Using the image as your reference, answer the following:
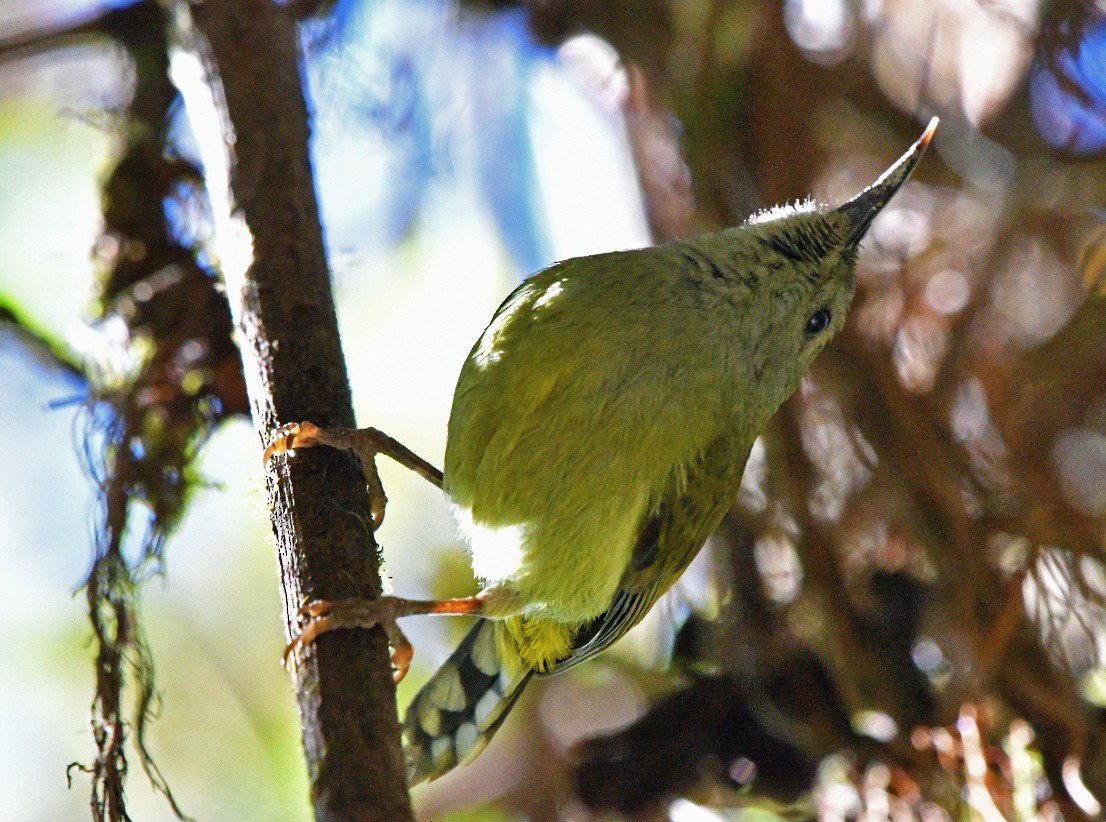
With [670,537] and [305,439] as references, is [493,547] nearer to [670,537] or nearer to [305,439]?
[670,537]

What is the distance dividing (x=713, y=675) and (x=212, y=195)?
7.59ft

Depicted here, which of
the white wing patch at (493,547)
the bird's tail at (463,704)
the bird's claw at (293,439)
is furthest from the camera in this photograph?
the bird's tail at (463,704)

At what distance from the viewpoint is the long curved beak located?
124 inches

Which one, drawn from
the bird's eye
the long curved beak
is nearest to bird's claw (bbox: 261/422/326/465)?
the bird's eye

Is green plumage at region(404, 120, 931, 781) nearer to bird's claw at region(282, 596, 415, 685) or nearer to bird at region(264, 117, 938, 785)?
bird at region(264, 117, 938, 785)

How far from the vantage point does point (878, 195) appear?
3201 mm

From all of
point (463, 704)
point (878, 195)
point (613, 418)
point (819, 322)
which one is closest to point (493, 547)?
point (613, 418)

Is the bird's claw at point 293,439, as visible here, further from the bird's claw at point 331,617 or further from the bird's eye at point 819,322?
the bird's eye at point 819,322

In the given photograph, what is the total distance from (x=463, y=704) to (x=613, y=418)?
4.05 ft

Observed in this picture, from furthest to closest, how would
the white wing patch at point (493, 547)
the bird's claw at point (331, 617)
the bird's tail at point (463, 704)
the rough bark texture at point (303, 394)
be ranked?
the bird's tail at point (463, 704)
the white wing patch at point (493, 547)
the bird's claw at point (331, 617)
the rough bark texture at point (303, 394)

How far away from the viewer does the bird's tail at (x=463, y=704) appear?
11.2 ft

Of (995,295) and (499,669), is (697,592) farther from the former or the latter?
(995,295)

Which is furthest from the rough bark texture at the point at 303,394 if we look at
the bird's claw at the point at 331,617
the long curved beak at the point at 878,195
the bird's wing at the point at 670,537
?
the long curved beak at the point at 878,195

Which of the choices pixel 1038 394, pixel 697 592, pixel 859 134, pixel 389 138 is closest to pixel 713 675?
pixel 697 592
